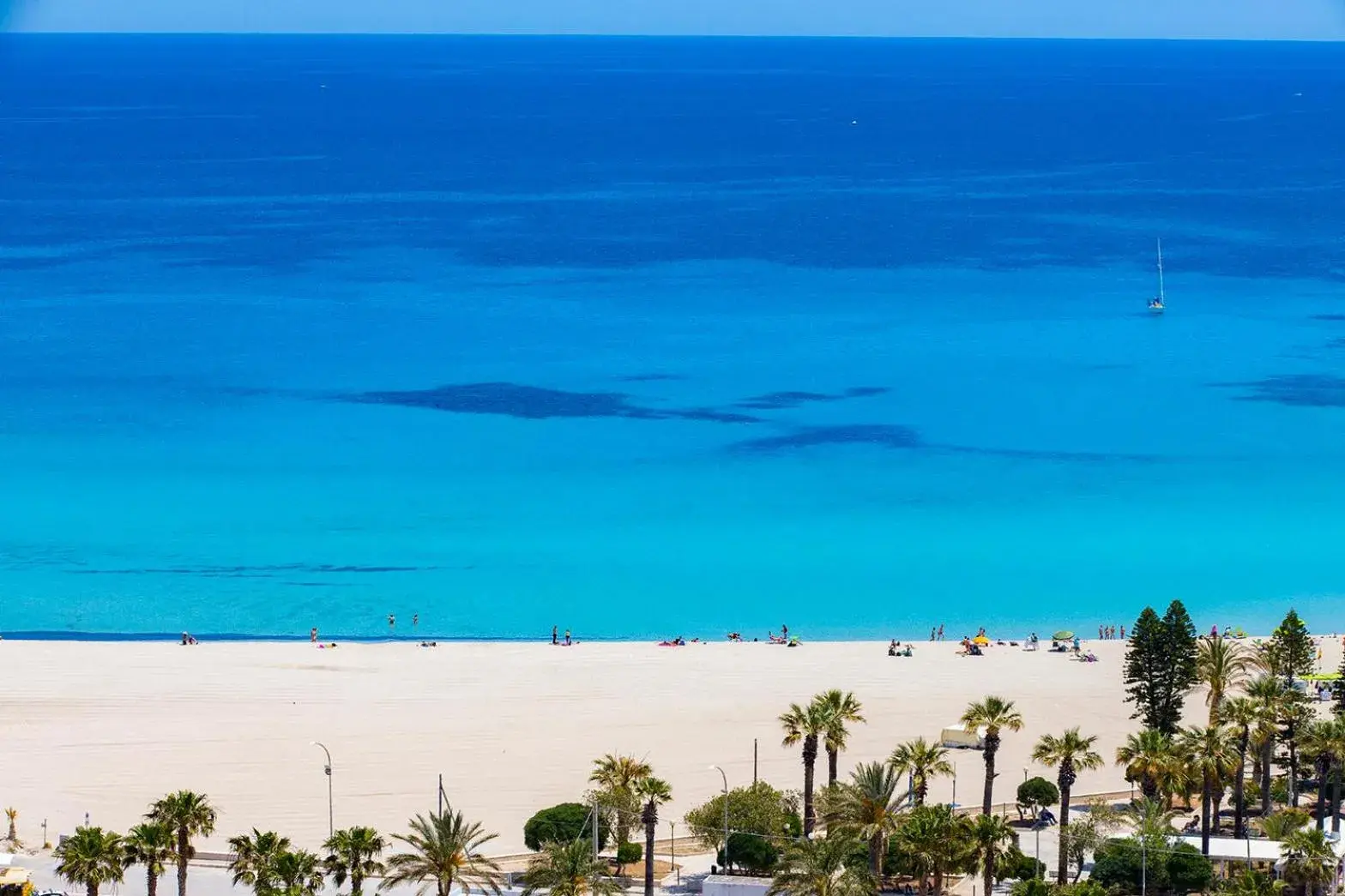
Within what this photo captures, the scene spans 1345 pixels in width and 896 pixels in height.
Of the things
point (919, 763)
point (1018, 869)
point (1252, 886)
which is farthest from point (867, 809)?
point (1252, 886)

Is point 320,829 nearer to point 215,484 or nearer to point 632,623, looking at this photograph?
point 632,623

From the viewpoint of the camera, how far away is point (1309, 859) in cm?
3119

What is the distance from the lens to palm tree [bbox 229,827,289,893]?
3075 centimetres

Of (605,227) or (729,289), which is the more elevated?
(605,227)

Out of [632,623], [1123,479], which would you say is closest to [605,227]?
[1123,479]

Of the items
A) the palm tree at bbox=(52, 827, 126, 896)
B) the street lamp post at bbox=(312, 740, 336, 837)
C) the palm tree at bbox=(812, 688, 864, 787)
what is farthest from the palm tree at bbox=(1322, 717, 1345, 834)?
the palm tree at bbox=(52, 827, 126, 896)

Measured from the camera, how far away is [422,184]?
13925 centimetres

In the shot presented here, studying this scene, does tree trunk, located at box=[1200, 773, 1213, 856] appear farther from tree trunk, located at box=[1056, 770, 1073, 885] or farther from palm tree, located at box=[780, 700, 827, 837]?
palm tree, located at box=[780, 700, 827, 837]

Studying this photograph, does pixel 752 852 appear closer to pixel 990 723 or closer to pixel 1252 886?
pixel 990 723

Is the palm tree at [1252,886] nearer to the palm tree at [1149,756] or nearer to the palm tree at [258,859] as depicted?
the palm tree at [1149,756]

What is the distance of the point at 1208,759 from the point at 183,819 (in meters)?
16.8

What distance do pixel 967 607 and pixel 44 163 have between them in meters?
118

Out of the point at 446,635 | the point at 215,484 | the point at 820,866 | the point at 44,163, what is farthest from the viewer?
the point at 44,163

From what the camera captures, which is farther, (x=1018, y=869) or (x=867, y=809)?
(x=1018, y=869)
